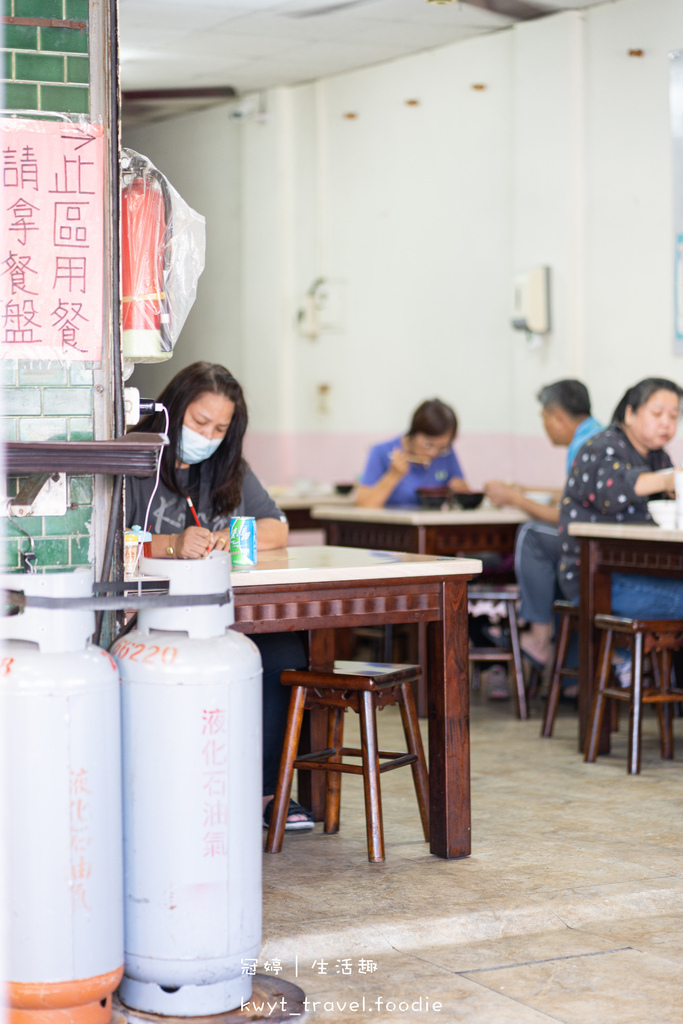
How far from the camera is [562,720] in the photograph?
5.43 meters

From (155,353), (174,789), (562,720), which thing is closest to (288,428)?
(562,720)

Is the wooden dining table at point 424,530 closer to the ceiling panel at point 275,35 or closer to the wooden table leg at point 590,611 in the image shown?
the wooden table leg at point 590,611

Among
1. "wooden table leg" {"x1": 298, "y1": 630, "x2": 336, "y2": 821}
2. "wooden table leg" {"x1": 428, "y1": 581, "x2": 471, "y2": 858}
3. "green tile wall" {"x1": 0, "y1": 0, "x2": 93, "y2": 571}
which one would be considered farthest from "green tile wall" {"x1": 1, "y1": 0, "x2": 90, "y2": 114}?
"wooden table leg" {"x1": 298, "y1": 630, "x2": 336, "y2": 821}

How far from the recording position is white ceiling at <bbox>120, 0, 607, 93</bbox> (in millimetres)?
7035

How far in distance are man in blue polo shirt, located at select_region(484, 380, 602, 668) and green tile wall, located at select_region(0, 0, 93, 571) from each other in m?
3.12

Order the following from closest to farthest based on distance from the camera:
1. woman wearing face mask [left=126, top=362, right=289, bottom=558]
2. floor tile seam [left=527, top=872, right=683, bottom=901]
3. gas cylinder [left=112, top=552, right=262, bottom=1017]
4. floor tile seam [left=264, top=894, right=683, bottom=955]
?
gas cylinder [left=112, top=552, right=262, bottom=1017] < floor tile seam [left=264, top=894, right=683, bottom=955] < floor tile seam [left=527, top=872, right=683, bottom=901] < woman wearing face mask [left=126, top=362, right=289, bottom=558]

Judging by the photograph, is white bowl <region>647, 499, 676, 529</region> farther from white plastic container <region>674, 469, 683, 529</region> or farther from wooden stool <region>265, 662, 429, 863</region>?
wooden stool <region>265, 662, 429, 863</region>

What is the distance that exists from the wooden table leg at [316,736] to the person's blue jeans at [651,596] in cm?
142

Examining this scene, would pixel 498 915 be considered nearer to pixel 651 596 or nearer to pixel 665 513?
pixel 665 513

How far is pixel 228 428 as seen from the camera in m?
3.73

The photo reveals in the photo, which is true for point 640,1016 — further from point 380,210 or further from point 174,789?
point 380,210

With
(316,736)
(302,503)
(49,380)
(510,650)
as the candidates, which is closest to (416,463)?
(302,503)

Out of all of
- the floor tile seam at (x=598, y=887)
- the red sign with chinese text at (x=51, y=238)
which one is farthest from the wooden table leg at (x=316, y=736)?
the red sign with chinese text at (x=51, y=238)

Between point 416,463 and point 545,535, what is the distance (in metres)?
0.93
